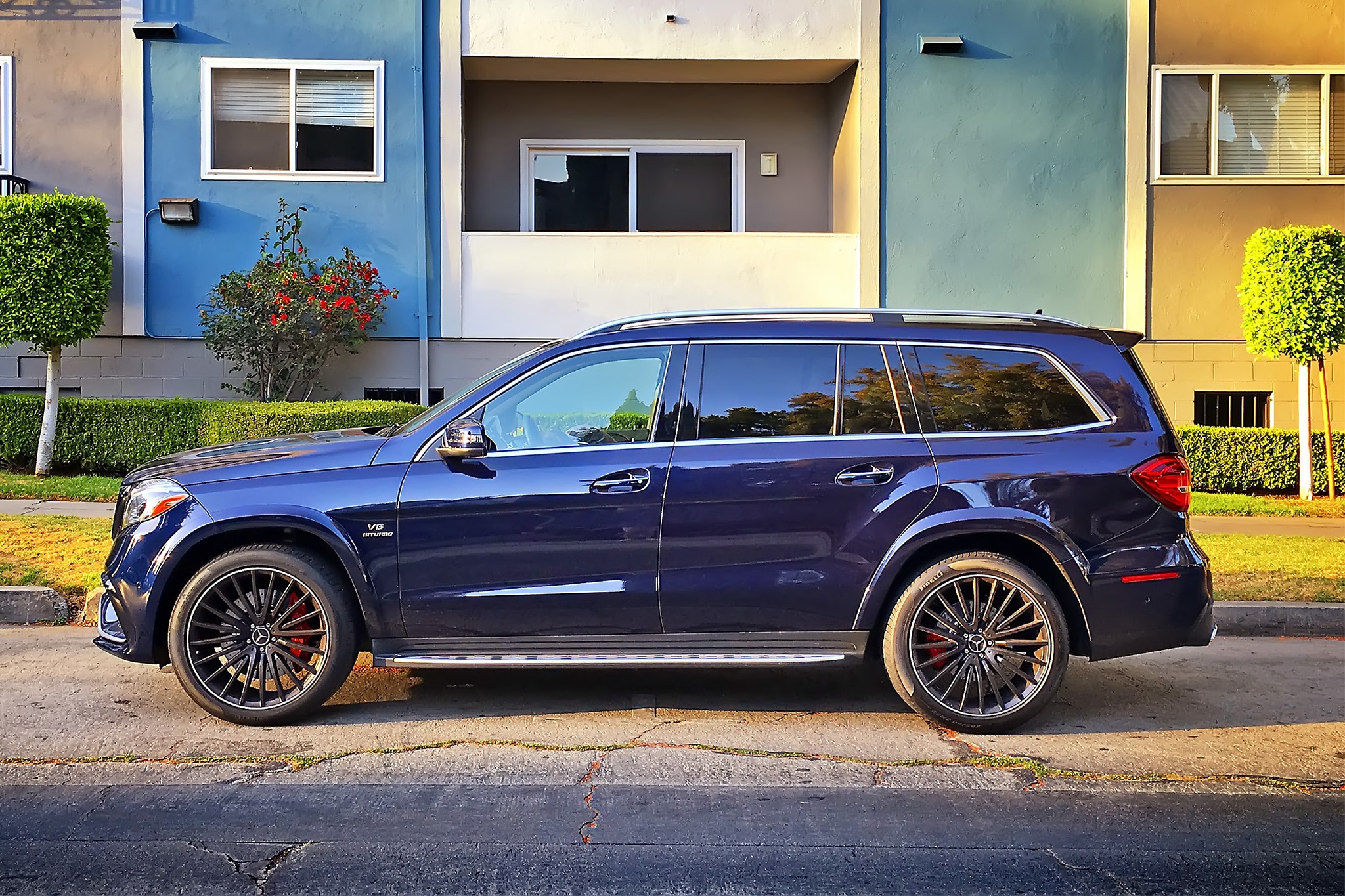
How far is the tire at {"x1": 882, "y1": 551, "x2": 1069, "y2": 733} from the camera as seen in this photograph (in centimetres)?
560

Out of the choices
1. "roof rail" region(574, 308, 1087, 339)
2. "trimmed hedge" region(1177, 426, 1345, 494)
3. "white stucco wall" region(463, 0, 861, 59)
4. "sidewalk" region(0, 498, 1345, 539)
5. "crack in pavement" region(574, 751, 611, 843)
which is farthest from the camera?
"white stucco wall" region(463, 0, 861, 59)

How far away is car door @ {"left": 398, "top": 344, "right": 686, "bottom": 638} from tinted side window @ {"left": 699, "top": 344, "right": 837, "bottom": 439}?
384mm

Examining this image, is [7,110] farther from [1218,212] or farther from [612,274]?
[1218,212]

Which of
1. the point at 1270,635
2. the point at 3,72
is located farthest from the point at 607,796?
the point at 3,72

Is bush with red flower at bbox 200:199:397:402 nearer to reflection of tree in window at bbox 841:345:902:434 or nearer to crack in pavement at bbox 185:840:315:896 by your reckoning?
reflection of tree in window at bbox 841:345:902:434

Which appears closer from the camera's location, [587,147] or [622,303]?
[622,303]

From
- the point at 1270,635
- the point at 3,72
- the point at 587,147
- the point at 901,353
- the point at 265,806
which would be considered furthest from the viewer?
the point at 587,147

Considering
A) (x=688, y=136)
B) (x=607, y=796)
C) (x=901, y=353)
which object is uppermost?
(x=688, y=136)

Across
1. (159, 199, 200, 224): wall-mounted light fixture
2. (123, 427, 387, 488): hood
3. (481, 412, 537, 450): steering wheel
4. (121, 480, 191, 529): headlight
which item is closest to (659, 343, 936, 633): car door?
(481, 412, 537, 450): steering wheel

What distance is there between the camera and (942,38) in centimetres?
1407

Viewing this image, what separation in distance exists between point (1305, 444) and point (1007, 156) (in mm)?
4670

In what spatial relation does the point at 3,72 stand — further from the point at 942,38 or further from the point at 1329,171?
the point at 1329,171

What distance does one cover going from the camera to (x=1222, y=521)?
1151 cm

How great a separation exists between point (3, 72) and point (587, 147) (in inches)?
269
